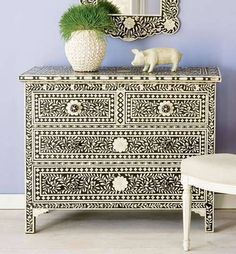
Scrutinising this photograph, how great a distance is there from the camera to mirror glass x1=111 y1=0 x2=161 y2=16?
13.3 feet

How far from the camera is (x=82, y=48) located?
3.76m

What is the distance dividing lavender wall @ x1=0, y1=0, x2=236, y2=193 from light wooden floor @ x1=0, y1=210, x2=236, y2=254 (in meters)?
0.54

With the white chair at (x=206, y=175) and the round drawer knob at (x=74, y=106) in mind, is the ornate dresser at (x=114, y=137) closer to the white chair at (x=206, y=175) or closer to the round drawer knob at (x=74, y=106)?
the round drawer knob at (x=74, y=106)

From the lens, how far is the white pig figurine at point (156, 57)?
12.5ft

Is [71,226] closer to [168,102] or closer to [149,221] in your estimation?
[149,221]

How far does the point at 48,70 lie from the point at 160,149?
28.4 inches

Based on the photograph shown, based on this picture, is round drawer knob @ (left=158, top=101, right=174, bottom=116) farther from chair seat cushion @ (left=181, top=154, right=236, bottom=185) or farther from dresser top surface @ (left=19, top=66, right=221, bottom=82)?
chair seat cushion @ (left=181, top=154, right=236, bottom=185)

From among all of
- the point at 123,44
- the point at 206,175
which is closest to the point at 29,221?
the point at 206,175

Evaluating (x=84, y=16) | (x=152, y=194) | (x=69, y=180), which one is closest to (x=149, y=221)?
(x=152, y=194)

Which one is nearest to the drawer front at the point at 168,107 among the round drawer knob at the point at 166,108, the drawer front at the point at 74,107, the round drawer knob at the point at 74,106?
the round drawer knob at the point at 166,108

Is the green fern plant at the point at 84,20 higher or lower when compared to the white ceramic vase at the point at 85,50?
higher

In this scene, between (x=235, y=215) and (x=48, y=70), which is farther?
(x=235, y=215)

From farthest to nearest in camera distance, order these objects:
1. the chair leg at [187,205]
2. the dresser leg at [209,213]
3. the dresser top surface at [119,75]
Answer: the dresser leg at [209,213] → the dresser top surface at [119,75] → the chair leg at [187,205]

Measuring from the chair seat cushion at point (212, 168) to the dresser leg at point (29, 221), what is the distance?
839 mm
